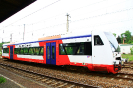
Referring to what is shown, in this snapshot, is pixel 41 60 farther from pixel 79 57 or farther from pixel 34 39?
pixel 79 57

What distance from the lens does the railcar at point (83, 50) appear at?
7043mm

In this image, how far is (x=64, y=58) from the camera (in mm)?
9070

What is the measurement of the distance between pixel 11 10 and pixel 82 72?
21.6 feet

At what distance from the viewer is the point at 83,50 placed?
793 cm

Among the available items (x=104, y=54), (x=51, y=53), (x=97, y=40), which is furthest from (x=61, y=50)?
(x=104, y=54)

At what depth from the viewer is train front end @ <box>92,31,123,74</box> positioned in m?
6.88

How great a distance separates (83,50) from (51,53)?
3.59 metres

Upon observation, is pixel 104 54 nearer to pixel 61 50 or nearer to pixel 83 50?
pixel 83 50

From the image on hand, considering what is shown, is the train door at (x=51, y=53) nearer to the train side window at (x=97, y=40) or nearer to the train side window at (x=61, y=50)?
the train side window at (x=61, y=50)

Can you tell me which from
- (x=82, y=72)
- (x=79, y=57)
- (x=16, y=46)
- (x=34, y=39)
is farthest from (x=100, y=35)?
(x=16, y=46)

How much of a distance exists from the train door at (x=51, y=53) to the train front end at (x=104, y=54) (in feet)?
12.9

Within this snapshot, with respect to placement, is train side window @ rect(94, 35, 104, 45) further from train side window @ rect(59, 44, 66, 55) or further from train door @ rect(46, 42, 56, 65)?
train door @ rect(46, 42, 56, 65)

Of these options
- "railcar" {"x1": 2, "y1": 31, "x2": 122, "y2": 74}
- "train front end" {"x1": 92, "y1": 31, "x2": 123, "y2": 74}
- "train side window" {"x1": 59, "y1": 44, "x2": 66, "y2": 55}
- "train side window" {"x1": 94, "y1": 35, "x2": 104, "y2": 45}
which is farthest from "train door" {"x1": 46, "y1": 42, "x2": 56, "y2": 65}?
"train side window" {"x1": 94, "y1": 35, "x2": 104, "y2": 45}

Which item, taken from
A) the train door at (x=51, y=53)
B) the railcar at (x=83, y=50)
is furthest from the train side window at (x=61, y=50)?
the train door at (x=51, y=53)
